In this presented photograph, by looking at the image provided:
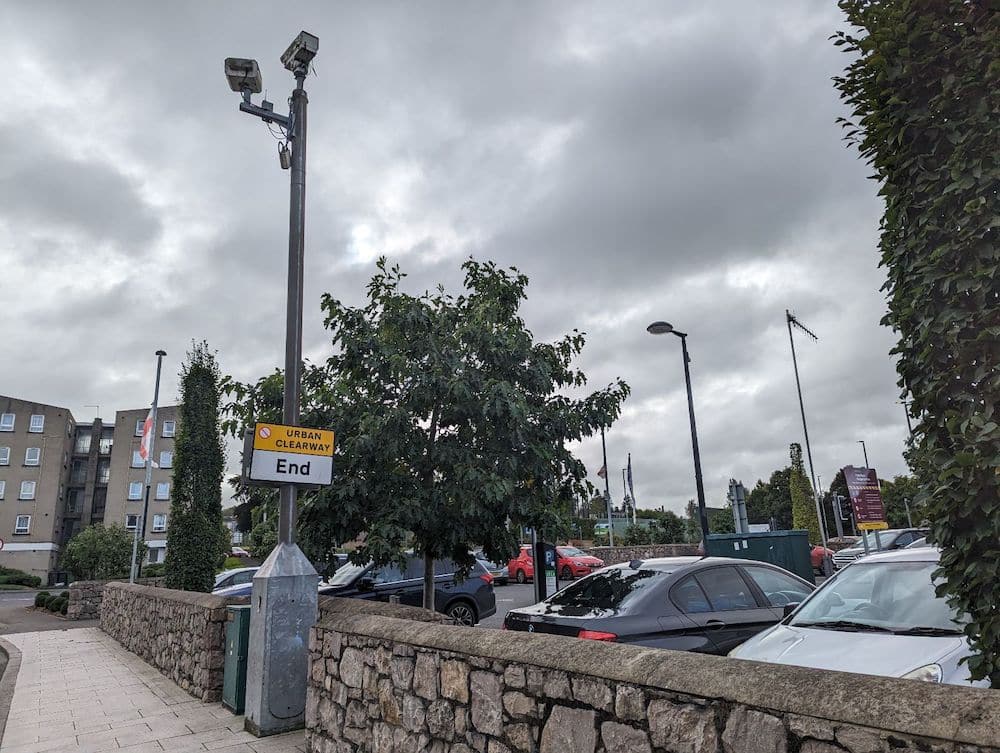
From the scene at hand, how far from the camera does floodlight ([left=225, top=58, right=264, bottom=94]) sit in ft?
25.1

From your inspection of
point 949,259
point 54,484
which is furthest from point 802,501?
point 54,484

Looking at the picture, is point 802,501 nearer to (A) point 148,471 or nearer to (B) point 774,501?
(B) point 774,501

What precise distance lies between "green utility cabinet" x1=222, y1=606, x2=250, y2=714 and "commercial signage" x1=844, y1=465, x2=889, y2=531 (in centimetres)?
1057

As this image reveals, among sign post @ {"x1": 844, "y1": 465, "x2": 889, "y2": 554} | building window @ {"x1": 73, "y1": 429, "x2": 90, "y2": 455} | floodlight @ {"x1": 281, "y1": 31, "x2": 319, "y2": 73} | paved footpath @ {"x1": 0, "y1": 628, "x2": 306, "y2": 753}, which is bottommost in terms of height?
paved footpath @ {"x1": 0, "y1": 628, "x2": 306, "y2": 753}

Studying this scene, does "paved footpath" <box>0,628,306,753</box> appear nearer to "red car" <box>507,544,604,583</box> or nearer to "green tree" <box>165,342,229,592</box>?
"green tree" <box>165,342,229,592</box>

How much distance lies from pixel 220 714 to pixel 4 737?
82.6 inches

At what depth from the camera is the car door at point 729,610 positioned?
6.00m

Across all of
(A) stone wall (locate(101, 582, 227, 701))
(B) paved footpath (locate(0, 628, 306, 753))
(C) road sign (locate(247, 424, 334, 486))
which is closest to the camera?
(B) paved footpath (locate(0, 628, 306, 753))

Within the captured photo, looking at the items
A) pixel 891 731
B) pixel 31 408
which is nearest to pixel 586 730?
pixel 891 731

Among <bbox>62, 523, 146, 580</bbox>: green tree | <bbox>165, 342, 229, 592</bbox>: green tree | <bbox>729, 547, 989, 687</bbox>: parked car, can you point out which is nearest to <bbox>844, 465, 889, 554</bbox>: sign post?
<bbox>729, 547, 989, 687</bbox>: parked car

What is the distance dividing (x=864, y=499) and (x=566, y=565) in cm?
1349

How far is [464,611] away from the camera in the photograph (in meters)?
13.2

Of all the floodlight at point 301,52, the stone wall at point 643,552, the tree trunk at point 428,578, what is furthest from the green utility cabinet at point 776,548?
the stone wall at point 643,552

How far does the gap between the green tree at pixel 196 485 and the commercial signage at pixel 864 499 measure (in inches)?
562
